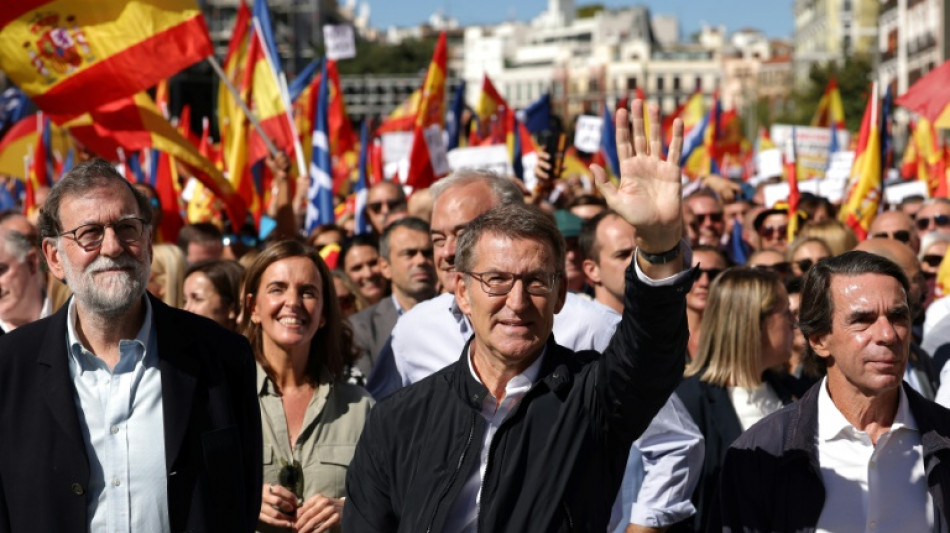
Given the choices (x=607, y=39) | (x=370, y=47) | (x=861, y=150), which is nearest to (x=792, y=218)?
(x=861, y=150)

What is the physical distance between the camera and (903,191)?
15289 millimetres

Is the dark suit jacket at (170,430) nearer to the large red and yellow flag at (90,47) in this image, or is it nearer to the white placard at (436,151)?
the large red and yellow flag at (90,47)

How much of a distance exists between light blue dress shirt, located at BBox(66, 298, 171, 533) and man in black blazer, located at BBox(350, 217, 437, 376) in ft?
9.65

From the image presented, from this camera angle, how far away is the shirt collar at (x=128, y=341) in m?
4.28

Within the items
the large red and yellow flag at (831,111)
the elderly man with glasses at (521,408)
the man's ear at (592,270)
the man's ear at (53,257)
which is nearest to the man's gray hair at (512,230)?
the elderly man with glasses at (521,408)

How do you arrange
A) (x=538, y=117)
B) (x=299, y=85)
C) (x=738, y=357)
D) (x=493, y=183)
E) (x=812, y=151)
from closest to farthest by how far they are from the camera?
1. (x=493, y=183)
2. (x=738, y=357)
3. (x=812, y=151)
4. (x=538, y=117)
5. (x=299, y=85)

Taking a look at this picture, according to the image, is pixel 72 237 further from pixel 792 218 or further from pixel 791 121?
pixel 791 121

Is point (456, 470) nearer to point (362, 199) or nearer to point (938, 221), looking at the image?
point (938, 221)

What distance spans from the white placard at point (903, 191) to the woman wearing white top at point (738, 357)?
29.5 ft

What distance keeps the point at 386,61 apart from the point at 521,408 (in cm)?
10009

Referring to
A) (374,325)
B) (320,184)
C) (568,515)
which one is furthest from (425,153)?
(568,515)

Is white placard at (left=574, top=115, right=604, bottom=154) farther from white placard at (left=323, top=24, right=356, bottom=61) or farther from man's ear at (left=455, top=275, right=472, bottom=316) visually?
man's ear at (left=455, top=275, right=472, bottom=316)

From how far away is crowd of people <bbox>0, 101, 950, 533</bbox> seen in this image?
366 cm

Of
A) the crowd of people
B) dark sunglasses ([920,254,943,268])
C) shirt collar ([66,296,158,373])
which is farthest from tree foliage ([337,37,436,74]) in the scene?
shirt collar ([66,296,158,373])
